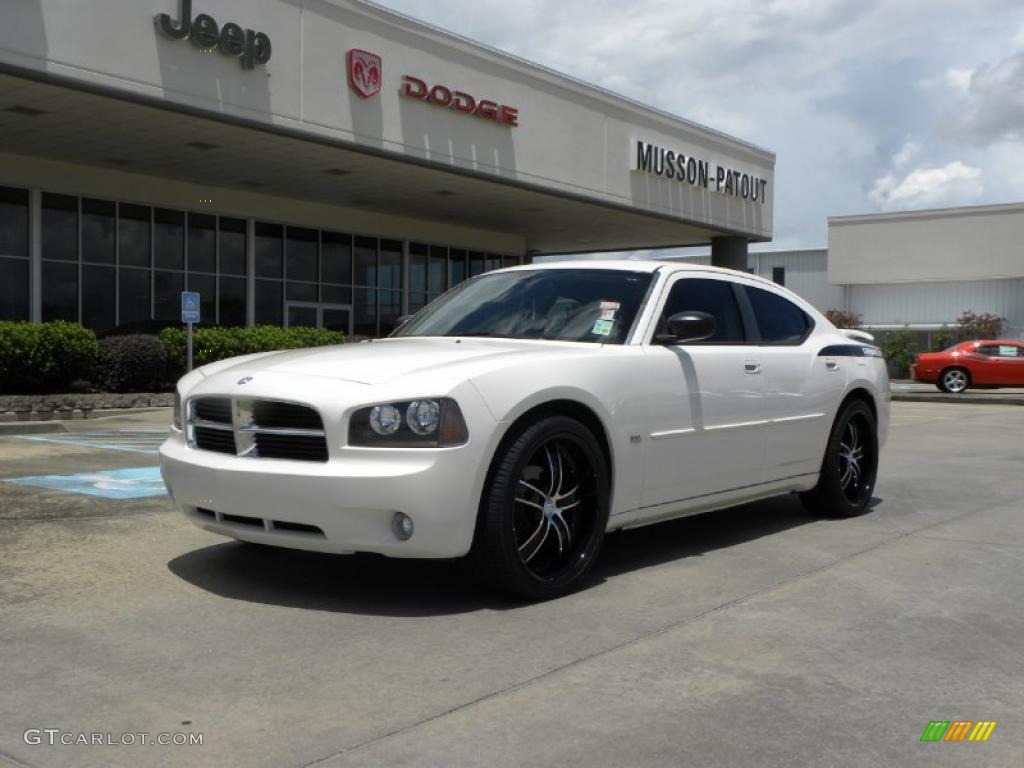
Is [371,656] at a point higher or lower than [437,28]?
lower

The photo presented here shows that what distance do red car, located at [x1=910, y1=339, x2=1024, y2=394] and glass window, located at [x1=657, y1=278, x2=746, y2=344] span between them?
2482 cm

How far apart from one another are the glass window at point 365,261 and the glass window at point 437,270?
2366mm

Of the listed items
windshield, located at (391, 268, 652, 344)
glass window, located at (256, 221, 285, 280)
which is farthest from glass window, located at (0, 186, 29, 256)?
windshield, located at (391, 268, 652, 344)

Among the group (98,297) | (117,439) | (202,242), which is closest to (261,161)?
(202,242)

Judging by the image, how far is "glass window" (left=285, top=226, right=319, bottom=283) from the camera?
87.9 ft

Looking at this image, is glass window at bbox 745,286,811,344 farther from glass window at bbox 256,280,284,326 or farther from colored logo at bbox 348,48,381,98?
glass window at bbox 256,280,284,326

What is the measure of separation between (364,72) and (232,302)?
7.49m

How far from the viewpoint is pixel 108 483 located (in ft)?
27.3

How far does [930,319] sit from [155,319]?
4111 centimetres

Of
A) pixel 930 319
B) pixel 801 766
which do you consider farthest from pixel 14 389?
pixel 930 319

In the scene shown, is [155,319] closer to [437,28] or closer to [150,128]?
[150,128]

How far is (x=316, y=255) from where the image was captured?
2753cm

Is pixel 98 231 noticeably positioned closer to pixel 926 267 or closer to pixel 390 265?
pixel 390 265
